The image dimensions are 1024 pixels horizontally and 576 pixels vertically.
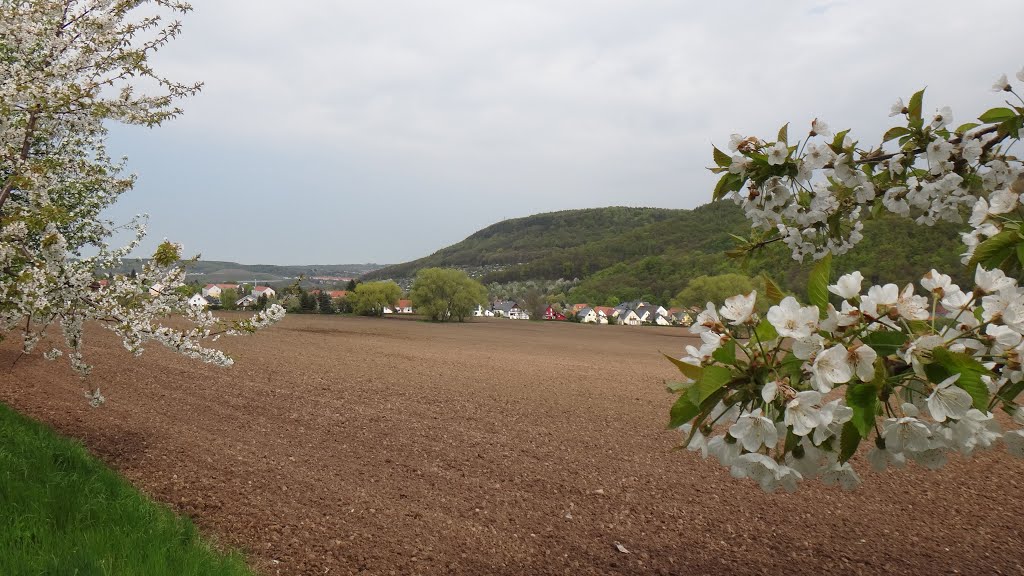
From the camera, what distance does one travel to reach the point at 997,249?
1750 millimetres

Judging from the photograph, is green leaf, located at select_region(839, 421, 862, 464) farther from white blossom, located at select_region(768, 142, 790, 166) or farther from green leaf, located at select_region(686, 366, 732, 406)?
white blossom, located at select_region(768, 142, 790, 166)

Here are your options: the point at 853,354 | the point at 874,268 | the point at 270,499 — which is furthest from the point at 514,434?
the point at 874,268

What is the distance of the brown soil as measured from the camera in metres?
4.84

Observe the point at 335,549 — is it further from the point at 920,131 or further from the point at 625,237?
the point at 625,237

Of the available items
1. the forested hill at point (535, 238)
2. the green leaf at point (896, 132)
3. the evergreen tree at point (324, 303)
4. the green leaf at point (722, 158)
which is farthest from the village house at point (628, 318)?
the green leaf at point (722, 158)

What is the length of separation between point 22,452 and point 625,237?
127m

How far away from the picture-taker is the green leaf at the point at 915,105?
251cm

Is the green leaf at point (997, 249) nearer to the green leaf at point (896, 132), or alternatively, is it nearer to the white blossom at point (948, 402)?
the white blossom at point (948, 402)

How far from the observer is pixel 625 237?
12744cm

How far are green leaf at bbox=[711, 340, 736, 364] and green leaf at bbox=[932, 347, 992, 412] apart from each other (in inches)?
19.1

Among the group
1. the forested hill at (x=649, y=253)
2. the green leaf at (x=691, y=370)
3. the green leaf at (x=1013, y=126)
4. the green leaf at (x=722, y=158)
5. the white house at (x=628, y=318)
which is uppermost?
the forested hill at (x=649, y=253)

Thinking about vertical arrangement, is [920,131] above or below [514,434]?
above

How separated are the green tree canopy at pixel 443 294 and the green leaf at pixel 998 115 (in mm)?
48509

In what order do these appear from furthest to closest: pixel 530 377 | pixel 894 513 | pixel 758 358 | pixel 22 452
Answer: pixel 530 377
pixel 894 513
pixel 22 452
pixel 758 358
